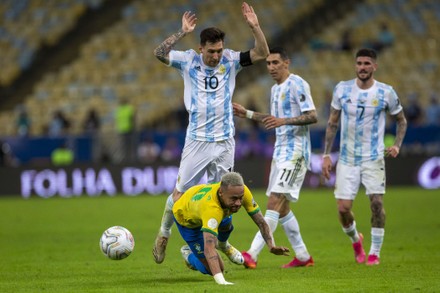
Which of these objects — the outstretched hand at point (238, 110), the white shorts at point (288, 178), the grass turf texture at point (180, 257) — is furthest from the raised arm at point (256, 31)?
the grass turf texture at point (180, 257)

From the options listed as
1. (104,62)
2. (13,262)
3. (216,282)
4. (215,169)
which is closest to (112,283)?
(216,282)

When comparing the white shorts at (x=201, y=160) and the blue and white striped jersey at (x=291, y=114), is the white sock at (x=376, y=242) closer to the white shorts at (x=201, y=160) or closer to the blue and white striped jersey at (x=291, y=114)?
the blue and white striped jersey at (x=291, y=114)

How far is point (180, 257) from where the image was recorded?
1289 centimetres

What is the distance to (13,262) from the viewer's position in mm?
12523

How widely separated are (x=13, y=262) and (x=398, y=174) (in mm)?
16170

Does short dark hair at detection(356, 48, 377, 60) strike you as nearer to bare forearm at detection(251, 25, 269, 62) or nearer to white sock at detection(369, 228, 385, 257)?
bare forearm at detection(251, 25, 269, 62)

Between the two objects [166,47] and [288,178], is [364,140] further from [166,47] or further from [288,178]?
[166,47]

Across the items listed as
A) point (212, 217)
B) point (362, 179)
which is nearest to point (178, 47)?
point (362, 179)

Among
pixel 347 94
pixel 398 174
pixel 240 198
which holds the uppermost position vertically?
pixel 347 94

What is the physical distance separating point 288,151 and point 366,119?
99cm

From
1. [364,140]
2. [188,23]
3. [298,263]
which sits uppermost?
[188,23]

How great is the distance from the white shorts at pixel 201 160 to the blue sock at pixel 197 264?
89cm

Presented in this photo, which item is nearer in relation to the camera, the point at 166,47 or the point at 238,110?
the point at 166,47

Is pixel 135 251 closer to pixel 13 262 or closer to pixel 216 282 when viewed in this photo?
pixel 13 262
